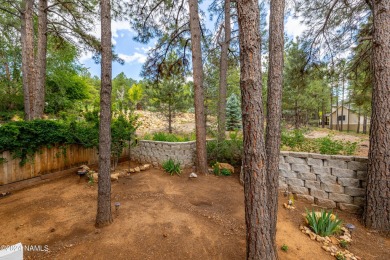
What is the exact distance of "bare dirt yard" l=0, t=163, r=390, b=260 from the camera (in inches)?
80.9

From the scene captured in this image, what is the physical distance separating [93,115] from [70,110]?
22.2ft

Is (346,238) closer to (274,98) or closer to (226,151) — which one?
(274,98)

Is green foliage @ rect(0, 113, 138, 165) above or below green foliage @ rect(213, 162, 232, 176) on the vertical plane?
above

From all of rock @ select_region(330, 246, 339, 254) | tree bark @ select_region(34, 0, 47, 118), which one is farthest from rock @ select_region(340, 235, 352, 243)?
tree bark @ select_region(34, 0, 47, 118)

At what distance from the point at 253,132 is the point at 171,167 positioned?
3714 millimetres

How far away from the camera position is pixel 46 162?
4309 millimetres

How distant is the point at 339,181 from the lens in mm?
3088

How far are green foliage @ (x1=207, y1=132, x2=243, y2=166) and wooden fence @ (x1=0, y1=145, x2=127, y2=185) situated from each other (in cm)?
370

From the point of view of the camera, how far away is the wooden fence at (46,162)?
3.68 m

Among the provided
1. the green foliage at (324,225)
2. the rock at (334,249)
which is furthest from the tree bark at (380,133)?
the rock at (334,249)

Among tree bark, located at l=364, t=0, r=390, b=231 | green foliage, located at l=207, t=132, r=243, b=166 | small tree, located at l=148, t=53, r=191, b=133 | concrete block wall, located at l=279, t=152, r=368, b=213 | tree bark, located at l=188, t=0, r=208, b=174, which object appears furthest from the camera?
small tree, located at l=148, t=53, r=191, b=133

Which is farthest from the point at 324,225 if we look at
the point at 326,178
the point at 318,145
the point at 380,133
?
the point at 318,145

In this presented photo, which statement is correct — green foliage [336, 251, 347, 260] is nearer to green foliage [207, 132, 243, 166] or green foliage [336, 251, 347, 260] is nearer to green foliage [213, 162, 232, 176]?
green foliage [213, 162, 232, 176]

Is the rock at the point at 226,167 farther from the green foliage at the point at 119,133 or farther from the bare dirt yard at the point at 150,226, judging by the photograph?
the green foliage at the point at 119,133
